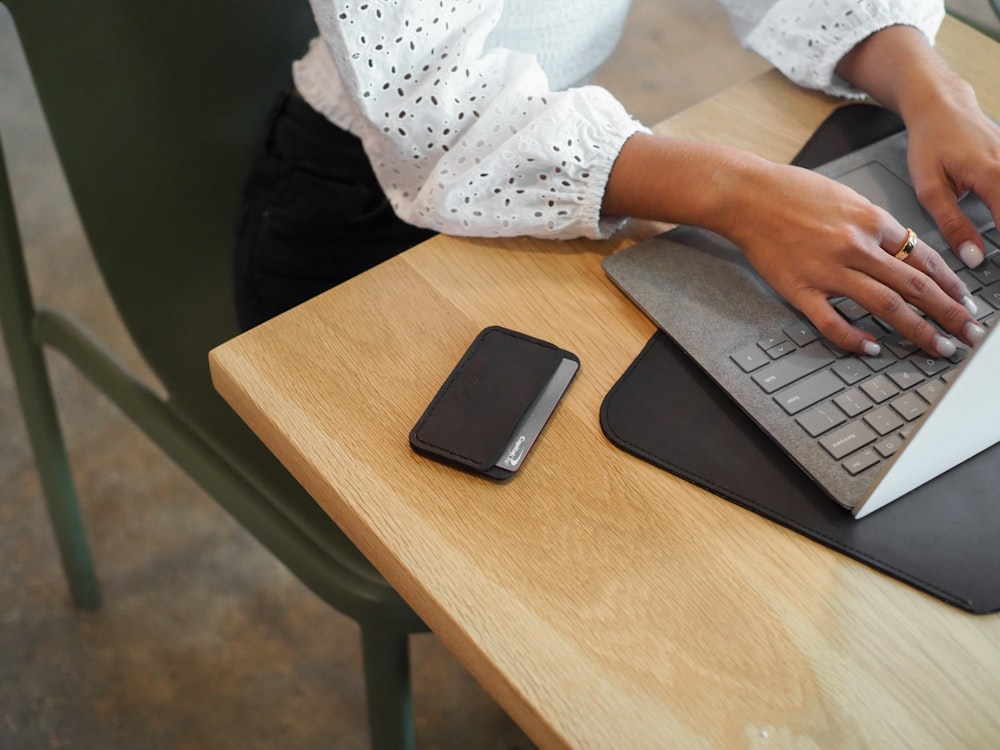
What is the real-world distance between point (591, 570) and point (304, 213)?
1.67 ft

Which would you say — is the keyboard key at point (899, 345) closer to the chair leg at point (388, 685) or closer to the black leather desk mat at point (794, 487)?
the black leather desk mat at point (794, 487)

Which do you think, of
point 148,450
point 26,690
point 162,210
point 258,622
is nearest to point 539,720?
point 162,210

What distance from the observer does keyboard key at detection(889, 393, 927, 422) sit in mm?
544

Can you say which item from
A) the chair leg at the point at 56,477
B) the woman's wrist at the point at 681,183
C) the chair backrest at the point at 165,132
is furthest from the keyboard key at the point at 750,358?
the chair leg at the point at 56,477

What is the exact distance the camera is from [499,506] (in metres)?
0.51

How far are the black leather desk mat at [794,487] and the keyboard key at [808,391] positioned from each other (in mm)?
23

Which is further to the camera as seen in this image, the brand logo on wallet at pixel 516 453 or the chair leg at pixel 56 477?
the chair leg at pixel 56 477

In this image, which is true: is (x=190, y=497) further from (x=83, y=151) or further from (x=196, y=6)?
(x=196, y=6)

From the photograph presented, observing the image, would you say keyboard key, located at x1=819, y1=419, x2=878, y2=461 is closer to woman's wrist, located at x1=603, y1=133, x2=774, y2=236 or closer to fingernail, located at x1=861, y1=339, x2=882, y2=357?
fingernail, located at x1=861, y1=339, x2=882, y2=357

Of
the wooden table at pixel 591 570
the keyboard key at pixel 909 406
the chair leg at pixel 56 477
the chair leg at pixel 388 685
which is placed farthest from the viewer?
the chair leg at pixel 56 477

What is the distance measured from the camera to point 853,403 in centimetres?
55

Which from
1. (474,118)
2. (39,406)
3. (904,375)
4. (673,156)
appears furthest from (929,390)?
(39,406)

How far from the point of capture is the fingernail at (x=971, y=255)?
625mm

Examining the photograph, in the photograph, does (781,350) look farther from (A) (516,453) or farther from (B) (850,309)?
(A) (516,453)
